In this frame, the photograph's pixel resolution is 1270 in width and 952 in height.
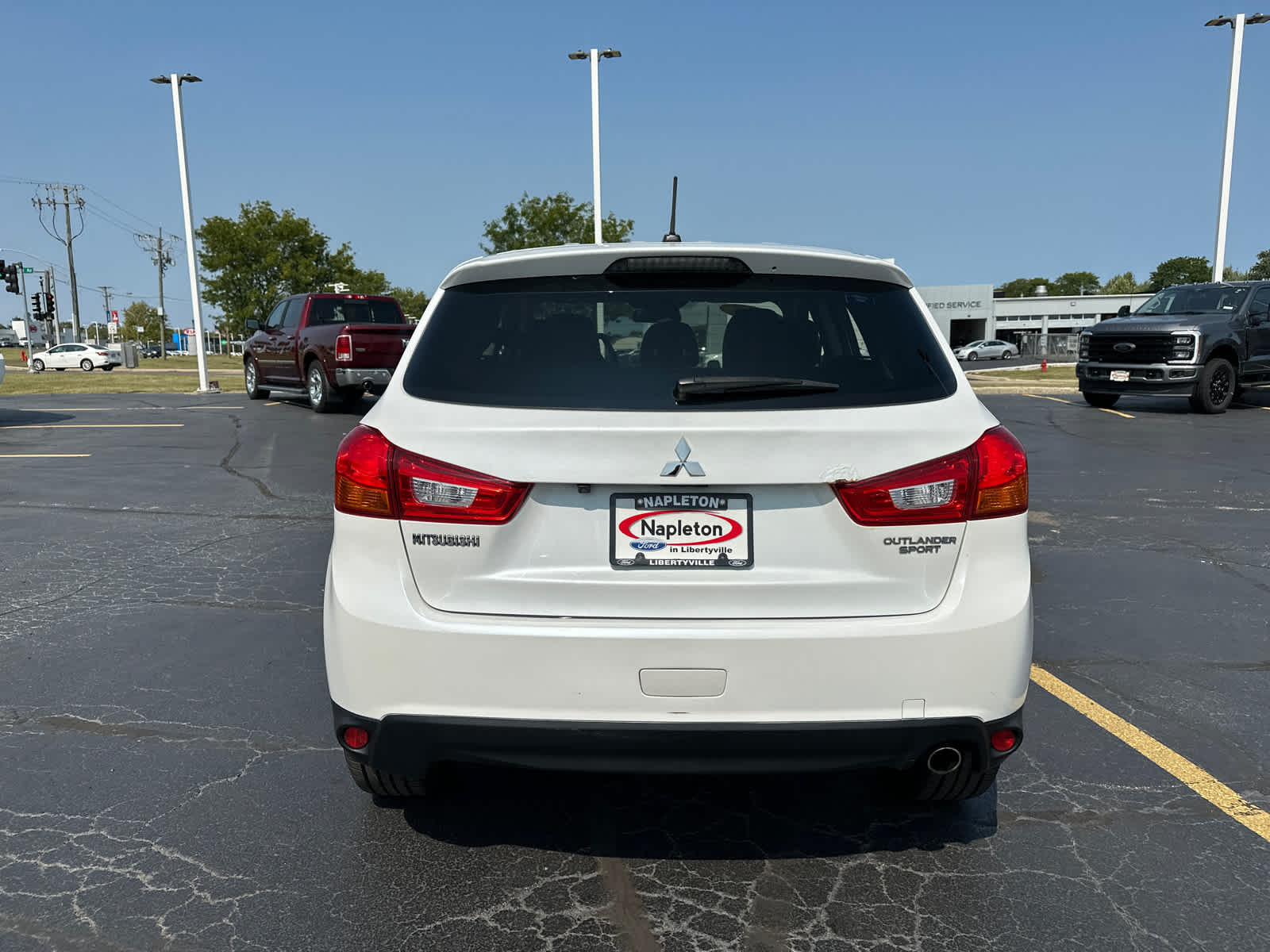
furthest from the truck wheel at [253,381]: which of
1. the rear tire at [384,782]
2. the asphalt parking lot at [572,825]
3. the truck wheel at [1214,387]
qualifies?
the rear tire at [384,782]

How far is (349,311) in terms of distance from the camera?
1772 cm

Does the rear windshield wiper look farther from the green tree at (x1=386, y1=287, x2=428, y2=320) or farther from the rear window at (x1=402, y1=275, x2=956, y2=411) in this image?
the green tree at (x1=386, y1=287, x2=428, y2=320)

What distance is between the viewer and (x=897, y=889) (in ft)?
9.09

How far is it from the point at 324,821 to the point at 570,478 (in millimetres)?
1514

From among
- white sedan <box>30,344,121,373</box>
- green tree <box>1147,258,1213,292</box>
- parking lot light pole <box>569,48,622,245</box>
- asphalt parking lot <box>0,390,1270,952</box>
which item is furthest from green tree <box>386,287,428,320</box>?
green tree <box>1147,258,1213,292</box>

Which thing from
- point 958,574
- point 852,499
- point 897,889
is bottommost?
point 897,889

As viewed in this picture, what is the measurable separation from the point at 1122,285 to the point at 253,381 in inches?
6110

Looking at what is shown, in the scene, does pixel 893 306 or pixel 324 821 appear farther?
pixel 324 821

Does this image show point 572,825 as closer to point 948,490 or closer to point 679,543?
point 679,543

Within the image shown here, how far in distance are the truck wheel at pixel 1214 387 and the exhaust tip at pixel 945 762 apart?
16.0 m

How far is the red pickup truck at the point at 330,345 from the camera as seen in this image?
53.5 feet

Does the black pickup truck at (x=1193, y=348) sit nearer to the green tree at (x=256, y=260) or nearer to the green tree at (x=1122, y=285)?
the green tree at (x=256, y=260)

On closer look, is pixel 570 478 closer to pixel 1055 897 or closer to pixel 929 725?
pixel 929 725

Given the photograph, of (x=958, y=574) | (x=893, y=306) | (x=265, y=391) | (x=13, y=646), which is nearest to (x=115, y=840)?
(x=13, y=646)
